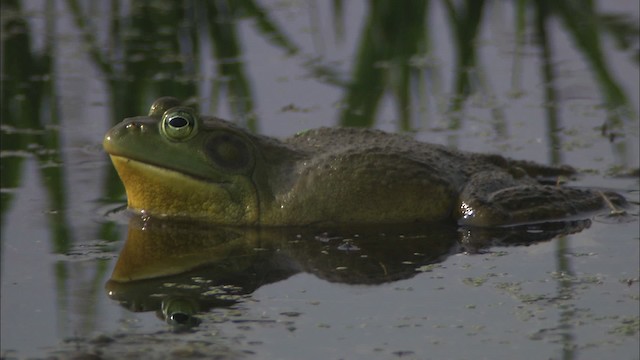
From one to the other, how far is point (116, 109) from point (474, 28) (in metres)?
2.83

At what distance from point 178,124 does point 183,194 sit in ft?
1.15

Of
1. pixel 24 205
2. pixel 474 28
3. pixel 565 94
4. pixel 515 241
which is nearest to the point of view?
pixel 515 241

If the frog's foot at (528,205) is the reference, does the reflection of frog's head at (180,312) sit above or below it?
below

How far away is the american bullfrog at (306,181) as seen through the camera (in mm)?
6777

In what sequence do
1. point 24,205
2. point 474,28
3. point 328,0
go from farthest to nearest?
1. point 328,0
2. point 474,28
3. point 24,205

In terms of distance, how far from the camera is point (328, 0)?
11.4 meters

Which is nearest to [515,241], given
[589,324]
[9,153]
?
[589,324]

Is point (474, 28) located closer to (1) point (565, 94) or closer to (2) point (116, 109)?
(1) point (565, 94)

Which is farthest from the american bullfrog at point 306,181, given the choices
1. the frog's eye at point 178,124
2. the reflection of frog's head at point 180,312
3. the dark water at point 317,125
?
the reflection of frog's head at point 180,312

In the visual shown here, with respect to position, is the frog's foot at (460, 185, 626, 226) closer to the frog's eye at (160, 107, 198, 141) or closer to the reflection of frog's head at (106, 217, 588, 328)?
the reflection of frog's head at (106, 217, 588, 328)

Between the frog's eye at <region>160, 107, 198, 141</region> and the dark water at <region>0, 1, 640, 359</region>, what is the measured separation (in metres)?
0.47

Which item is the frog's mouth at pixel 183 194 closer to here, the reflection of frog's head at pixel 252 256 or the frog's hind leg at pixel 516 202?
the reflection of frog's head at pixel 252 256

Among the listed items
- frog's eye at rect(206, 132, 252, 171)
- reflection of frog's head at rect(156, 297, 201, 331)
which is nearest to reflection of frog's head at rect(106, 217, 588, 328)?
reflection of frog's head at rect(156, 297, 201, 331)

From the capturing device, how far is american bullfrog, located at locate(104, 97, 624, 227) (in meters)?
6.78
